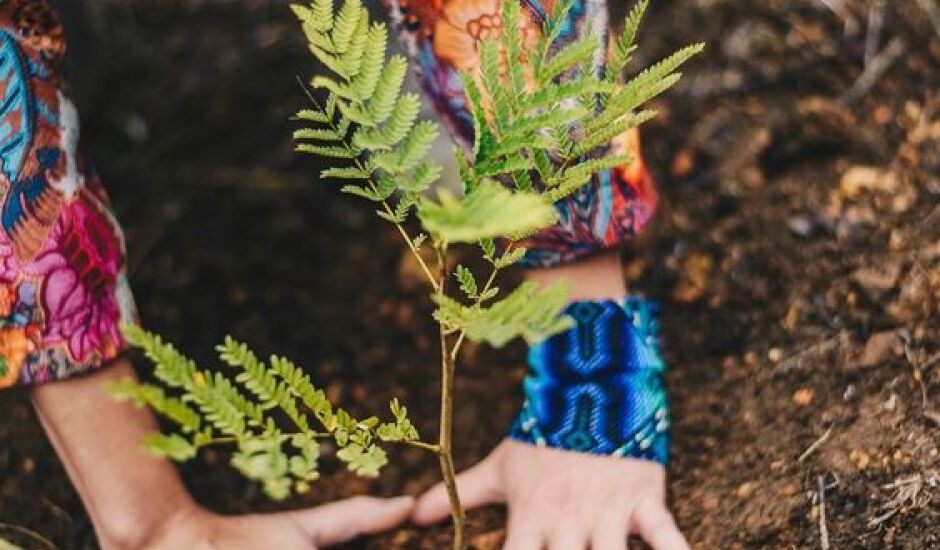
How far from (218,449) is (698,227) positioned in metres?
0.79

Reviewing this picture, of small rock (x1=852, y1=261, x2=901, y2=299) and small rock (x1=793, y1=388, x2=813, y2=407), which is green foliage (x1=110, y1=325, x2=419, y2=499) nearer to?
small rock (x1=793, y1=388, x2=813, y2=407)

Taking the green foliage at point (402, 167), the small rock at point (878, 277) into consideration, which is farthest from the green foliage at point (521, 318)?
the small rock at point (878, 277)

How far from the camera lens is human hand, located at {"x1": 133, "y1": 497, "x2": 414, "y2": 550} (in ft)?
4.92

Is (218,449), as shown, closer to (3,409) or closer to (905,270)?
(3,409)

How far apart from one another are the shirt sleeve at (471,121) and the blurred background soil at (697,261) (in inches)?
12.3

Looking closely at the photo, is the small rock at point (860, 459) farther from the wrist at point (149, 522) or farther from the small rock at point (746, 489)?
the wrist at point (149, 522)

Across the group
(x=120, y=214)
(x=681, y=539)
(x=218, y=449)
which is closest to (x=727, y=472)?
(x=681, y=539)

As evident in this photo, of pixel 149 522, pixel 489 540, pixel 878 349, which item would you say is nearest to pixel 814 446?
pixel 878 349

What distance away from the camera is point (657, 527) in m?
1.44

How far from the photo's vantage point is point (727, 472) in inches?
61.6

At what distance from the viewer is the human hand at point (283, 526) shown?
1.50 meters

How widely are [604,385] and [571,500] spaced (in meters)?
0.14

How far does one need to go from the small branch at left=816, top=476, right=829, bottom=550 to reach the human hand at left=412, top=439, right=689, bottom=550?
0.15 m

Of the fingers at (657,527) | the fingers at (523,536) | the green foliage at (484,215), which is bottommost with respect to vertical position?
the fingers at (523,536)
